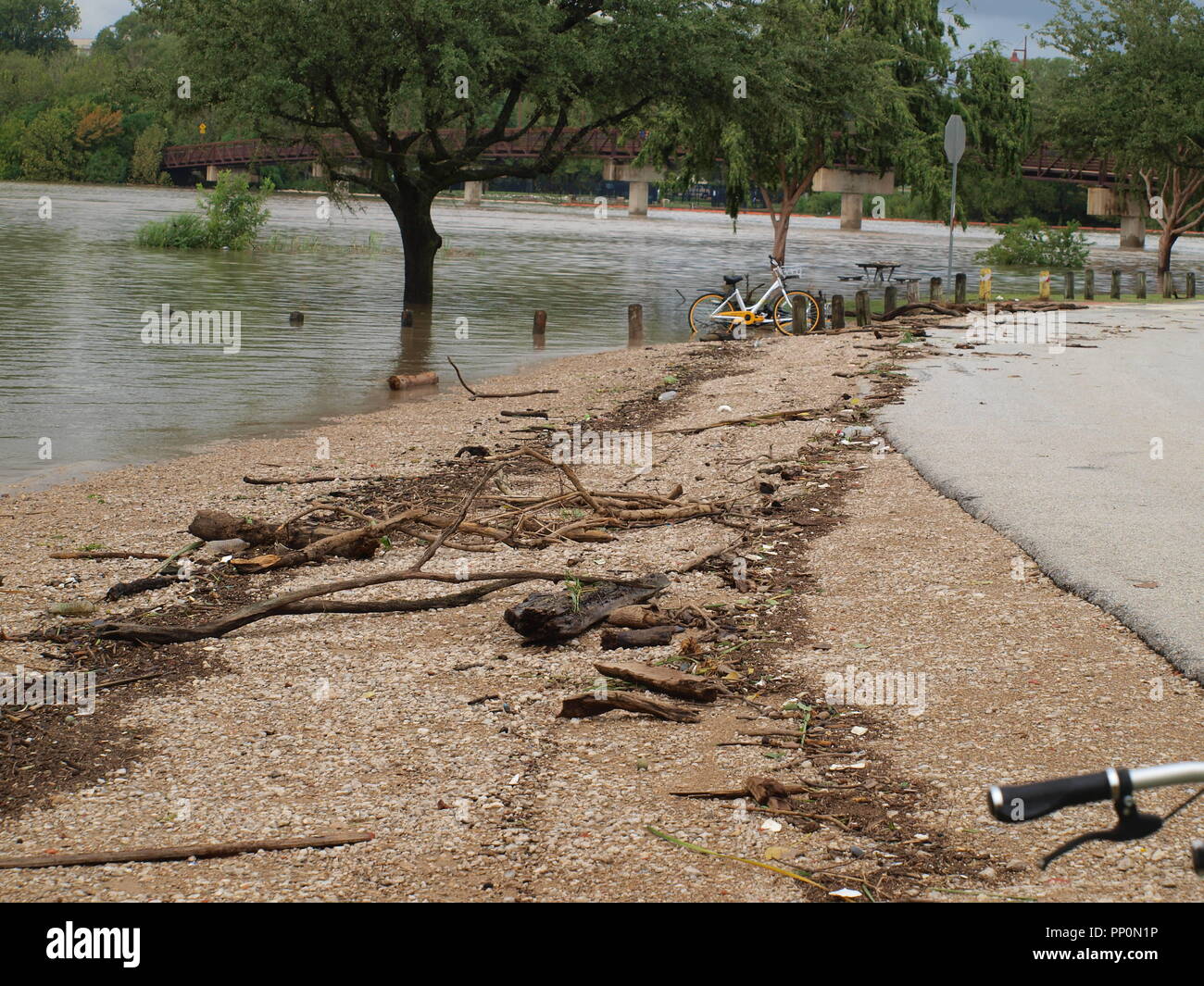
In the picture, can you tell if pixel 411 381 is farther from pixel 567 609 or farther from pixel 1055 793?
pixel 1055 793

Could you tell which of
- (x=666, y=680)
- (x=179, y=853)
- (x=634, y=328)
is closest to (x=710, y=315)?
(x=634, y=328)

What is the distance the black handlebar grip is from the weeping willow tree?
89.2 feet

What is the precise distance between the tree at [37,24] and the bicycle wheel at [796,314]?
156175 mm

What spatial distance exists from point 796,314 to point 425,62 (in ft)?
28.1

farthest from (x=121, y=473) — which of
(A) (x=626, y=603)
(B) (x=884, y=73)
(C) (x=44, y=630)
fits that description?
(B) (x=884, y=73)

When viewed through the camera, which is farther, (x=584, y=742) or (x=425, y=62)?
(x=425, y=62)

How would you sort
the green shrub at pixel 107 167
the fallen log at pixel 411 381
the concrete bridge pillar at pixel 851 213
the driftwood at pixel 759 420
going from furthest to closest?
1. the green shrub at pixel 107 167
2. the concrete bridge pillar at pixel 851 213
3. the fallen log at pixel 411 381
4. the driftwood at pixel 759 420

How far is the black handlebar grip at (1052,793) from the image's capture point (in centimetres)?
181

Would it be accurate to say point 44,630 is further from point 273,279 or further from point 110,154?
point 110,154

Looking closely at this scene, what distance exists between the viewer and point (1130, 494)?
354 inches

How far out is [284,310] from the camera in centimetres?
2997

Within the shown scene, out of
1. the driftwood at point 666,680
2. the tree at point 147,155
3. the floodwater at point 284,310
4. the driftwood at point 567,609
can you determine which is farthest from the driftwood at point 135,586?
the tree at point 147,155

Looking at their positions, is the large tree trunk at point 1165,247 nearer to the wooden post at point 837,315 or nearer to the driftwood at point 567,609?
the wooden post at point 837,315
